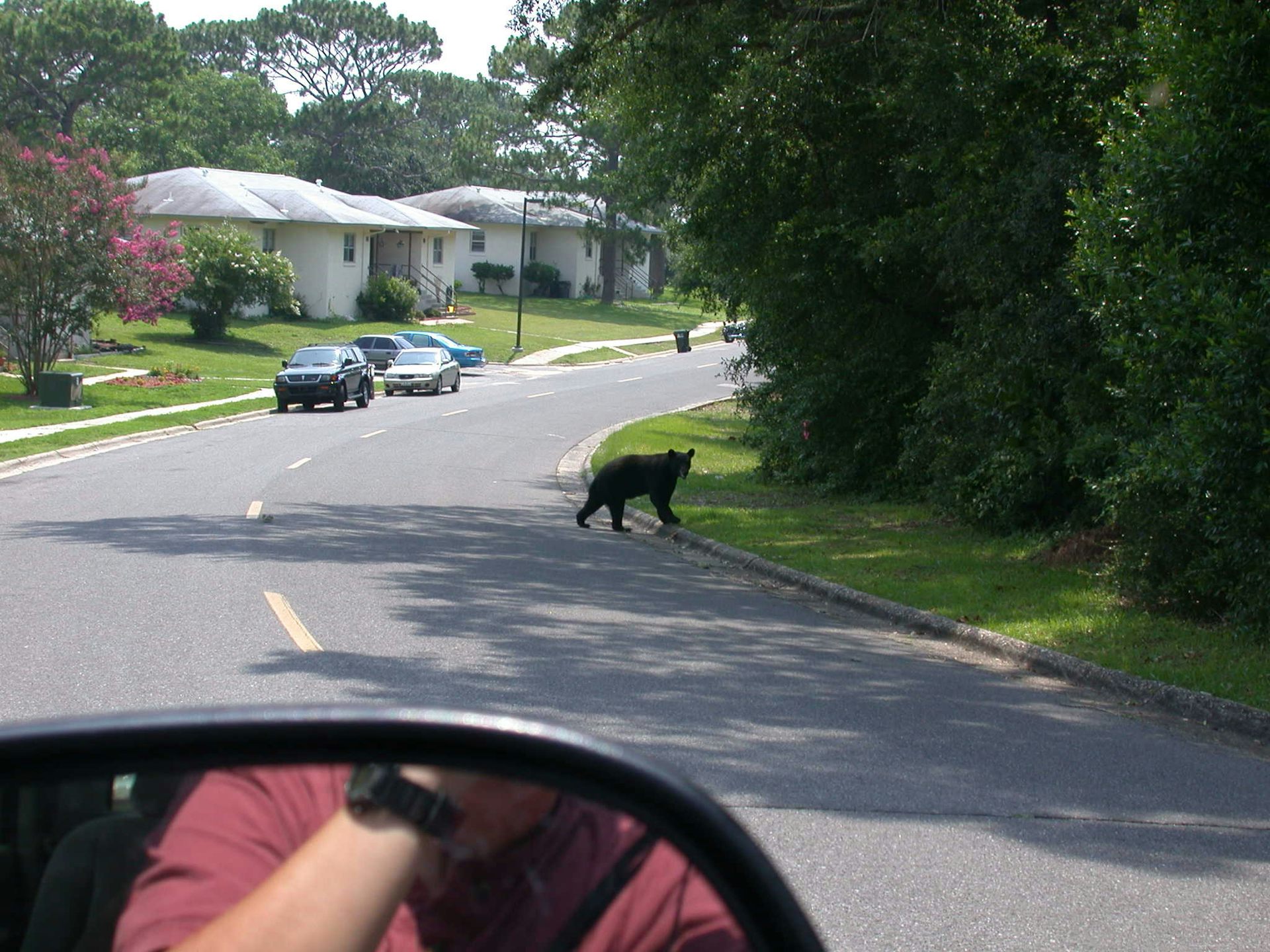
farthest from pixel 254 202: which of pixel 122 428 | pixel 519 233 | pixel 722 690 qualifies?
pixel 722 690

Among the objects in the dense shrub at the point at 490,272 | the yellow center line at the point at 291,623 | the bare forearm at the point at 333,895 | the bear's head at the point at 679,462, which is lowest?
the yellow center line at the point at 291,623

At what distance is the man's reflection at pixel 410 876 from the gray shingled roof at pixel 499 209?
74.2 metres

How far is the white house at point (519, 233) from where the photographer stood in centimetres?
7669

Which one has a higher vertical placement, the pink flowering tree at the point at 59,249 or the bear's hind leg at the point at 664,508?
the pink flowering tree at the point at 59,249

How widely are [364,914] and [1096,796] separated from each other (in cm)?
570

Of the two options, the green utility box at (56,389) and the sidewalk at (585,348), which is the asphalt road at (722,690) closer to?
the green utility box at (56,389)

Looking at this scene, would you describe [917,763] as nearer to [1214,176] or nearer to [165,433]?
[1214,176]

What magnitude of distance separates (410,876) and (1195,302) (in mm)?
9383

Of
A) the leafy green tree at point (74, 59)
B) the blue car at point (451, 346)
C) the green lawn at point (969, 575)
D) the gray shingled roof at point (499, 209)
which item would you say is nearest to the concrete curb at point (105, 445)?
the green lawn at point (969, 575)

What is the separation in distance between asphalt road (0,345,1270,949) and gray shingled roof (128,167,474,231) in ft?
134

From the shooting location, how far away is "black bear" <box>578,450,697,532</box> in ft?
54.1

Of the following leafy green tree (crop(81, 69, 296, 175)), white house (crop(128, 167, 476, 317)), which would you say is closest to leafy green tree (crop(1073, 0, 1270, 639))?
white house (crop(128, 167, 476, 317))

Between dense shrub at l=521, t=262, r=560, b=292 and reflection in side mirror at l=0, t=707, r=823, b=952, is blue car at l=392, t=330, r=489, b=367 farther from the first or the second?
reflection in side mirror at l=0, t=707, r=823, b=952

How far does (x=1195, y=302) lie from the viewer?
969cm
